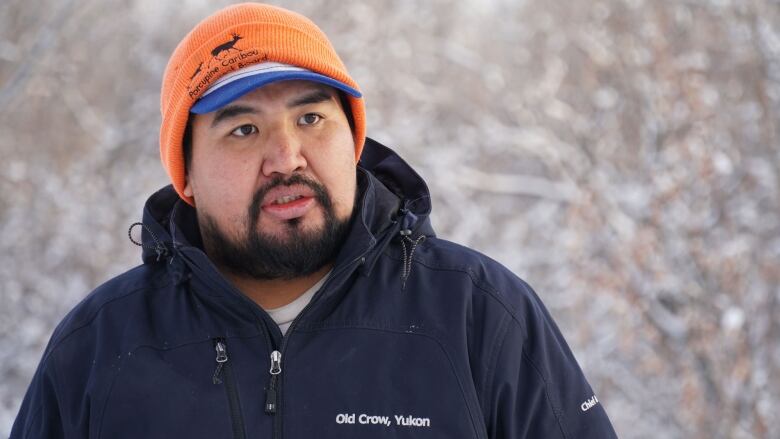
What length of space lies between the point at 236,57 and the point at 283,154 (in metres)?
0.25

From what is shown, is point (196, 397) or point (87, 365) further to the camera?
point (87, 365)

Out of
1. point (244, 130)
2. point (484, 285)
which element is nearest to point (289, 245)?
point (244, 130)

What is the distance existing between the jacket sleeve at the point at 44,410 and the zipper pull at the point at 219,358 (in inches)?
13.7

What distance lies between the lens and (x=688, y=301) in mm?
6625

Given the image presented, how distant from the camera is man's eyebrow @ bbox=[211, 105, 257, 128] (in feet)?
5.98

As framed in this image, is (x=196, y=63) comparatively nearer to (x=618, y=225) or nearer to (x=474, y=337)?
(x=474, y=337)

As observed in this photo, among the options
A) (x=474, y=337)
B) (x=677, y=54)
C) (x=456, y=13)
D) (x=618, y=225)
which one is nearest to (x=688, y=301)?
(x=618, y=225)

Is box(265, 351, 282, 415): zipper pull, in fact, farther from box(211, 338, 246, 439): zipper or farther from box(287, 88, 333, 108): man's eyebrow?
box(287, 88, 333, 108): man's eyebrow

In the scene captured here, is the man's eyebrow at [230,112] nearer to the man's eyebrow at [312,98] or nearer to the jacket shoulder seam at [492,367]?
the man's eyebrow at [312,98]

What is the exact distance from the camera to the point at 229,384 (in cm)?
167

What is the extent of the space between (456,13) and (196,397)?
21.4 ft

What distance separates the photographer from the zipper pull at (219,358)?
1663 mm

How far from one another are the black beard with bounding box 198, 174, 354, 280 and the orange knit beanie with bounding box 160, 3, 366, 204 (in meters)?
0.25

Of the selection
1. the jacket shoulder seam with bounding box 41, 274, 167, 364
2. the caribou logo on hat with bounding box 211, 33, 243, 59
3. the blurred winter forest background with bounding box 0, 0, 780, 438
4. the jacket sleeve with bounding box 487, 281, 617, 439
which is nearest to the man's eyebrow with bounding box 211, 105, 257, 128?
the caribou logo on hat with bounding box 211, 33, 243, 59
